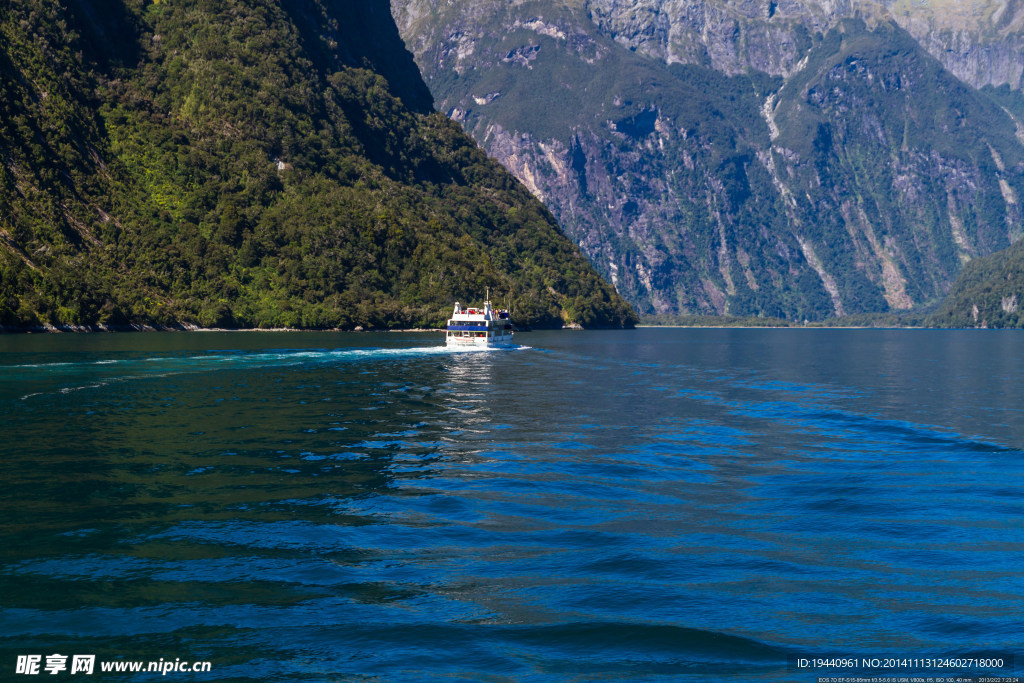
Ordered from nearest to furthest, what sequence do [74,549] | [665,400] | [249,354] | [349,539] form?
[74,549], [349,539], [665,400], [249,354]

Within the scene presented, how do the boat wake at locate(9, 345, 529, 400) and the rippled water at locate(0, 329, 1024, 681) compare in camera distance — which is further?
the boat wake at locate(9, 345, 529, 400)

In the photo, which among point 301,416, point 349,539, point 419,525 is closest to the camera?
point 349,539

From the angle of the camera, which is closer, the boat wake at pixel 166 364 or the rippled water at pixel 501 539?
the rippled water at pixel 501 539

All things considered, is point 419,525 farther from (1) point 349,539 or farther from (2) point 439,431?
(2) point 439,431

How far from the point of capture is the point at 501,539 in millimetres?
34844

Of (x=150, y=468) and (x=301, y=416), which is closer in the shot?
(x=150, y=468)

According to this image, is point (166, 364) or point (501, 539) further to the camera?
point (166, 364)

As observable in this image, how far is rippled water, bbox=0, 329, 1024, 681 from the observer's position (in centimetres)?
2417

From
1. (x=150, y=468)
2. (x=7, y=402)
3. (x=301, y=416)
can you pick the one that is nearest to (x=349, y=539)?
(x=150, y=468)

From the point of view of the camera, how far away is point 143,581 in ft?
93.5

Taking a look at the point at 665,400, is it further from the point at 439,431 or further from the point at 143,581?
the point at 143,581

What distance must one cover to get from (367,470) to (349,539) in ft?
50.6

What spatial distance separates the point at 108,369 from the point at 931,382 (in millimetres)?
105622

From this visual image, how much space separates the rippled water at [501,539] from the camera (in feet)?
79.3
